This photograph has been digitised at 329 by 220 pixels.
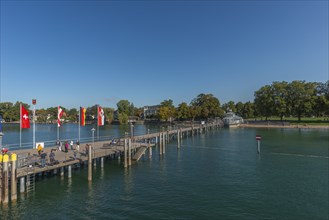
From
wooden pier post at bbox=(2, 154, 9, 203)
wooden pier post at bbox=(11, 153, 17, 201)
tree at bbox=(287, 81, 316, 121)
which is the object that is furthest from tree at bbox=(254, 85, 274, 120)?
wooden pier post at bbox=(2, 154, 9, 203)

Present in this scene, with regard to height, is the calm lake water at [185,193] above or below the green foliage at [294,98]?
below

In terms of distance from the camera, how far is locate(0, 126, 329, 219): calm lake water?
19.7m

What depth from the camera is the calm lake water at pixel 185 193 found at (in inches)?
774

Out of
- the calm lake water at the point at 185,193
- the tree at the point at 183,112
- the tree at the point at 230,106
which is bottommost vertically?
the calm lake water at the point at 185,193

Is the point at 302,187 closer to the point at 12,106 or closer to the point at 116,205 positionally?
the point at 116,205

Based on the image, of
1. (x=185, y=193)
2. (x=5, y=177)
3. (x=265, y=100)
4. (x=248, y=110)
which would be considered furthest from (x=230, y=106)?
(x=5, y=177)

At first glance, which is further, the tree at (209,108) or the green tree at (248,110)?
the green tree at (248,110)

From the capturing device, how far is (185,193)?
24219 mm

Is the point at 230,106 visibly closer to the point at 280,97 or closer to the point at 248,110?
the point at 248,110

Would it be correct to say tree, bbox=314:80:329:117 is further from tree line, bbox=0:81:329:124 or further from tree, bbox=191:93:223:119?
tree, bbox=191:93:223:119

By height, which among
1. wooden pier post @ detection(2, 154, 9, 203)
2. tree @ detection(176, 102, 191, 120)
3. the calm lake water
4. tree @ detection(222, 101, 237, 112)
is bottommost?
the calm lake water

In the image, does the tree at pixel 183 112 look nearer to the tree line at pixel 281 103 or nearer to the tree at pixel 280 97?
the tree line at pixel 281 103

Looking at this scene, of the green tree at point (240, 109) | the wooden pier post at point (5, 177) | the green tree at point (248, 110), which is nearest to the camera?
the wooden pier post at point (5, 177)

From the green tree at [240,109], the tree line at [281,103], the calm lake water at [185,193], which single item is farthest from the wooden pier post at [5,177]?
the green tree at [240,109]
